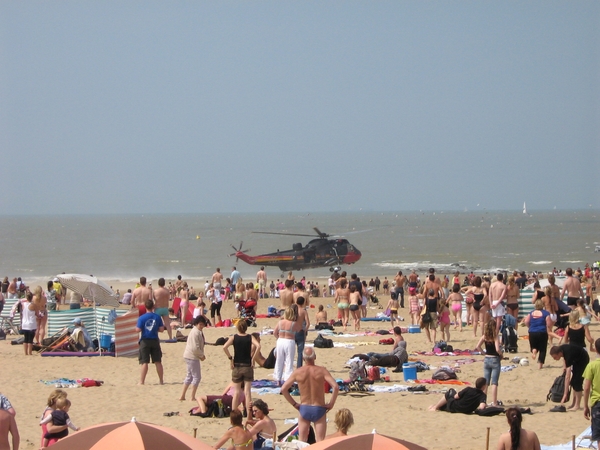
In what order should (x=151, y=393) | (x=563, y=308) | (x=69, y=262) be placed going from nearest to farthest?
(x=151, y=393), (x=563, y=308), (x=69, y=262)

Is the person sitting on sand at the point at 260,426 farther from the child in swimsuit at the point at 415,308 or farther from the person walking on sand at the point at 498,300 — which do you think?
the child in swimsuit at the point at 415,308

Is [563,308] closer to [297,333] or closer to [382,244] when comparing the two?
[297,333]

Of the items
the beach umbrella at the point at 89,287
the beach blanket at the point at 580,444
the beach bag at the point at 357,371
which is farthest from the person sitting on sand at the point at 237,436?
the beach umbrella at the point at 89,287

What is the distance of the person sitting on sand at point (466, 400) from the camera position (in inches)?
362

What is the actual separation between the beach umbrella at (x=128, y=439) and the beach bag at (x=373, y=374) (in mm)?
5962

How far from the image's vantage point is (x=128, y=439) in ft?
17.6

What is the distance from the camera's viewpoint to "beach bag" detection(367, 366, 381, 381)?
440 inches

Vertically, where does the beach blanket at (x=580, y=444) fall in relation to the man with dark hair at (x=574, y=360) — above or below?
below

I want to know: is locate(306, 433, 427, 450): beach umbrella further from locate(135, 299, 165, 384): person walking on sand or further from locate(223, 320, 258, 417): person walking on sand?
locate(135, 299, 165, 384): person walking on sand

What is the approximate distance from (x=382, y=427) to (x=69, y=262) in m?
63.0

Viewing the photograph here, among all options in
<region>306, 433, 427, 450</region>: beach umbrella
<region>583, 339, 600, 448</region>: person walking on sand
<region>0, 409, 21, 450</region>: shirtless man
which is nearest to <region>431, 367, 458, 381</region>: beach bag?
<region>583, 339, 600, 448</region>: person walking on sand

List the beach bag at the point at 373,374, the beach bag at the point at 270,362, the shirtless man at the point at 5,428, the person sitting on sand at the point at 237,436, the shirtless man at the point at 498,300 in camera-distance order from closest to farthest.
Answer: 1. the shirtless man at the point at 5,428
2. the person sitting on sand at the point at 237,436
3. the beach bag at the point at 373,374
4. the beach bag at the point at 270,362
5. the shirtless man at the point at 498,300

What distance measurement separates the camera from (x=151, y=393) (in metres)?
10.8

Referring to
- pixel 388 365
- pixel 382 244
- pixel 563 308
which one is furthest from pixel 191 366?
pixel 382 244
